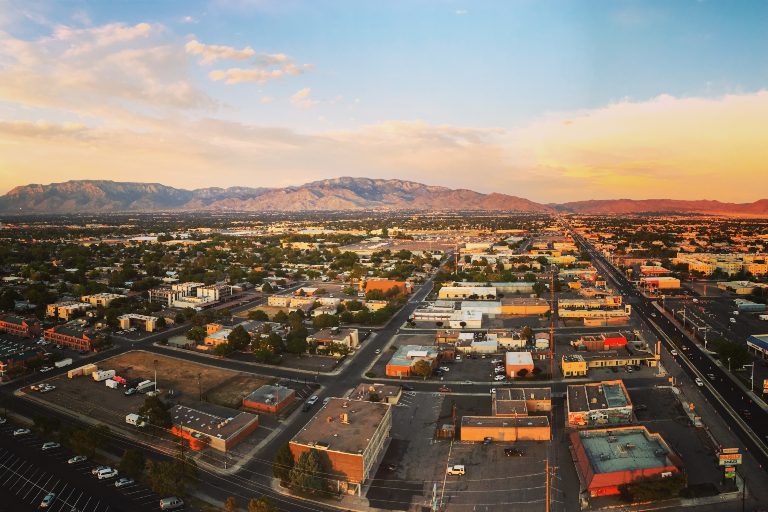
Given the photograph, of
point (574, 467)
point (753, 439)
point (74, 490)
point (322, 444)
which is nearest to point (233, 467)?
point (322, 444)

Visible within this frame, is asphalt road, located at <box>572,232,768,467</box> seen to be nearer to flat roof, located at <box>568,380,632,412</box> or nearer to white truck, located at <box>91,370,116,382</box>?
flat roof, located at <box>568,380,632,412</box>

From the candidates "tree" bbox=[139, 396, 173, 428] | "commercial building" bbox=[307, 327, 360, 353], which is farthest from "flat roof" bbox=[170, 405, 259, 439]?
"commercial building" bbox=[307, 327, 360, 353]

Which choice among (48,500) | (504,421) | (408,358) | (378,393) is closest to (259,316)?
(408,358)

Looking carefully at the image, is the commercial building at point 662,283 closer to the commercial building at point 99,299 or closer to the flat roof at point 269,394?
the flat roof at point 269,394

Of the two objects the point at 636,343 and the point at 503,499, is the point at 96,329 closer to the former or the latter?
the point at 503,499

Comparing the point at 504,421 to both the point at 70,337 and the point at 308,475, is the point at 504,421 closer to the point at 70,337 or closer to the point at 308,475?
the point at 308,475

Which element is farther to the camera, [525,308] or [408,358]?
[525,308]
